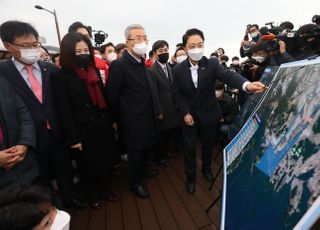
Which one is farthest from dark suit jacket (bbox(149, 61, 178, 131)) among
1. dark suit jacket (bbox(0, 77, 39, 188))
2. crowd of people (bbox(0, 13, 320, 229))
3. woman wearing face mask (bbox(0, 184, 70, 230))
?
woman wearing face mask (bbox(0, 184, 70, 230))

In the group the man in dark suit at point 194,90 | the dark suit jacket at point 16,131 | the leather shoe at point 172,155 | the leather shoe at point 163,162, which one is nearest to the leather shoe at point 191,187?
the man in dark suit at point 194,90

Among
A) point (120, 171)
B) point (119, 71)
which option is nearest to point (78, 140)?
point (119, 71)

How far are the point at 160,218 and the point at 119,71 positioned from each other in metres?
1.64

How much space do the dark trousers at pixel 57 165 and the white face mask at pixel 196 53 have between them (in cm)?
171

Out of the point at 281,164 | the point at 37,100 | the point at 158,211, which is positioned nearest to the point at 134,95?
the point at 37,100

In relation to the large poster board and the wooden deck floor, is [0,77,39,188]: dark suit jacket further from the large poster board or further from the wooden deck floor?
the large poster board

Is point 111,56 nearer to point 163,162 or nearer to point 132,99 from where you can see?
point 132,99

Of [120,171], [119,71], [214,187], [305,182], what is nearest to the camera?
[305,182]

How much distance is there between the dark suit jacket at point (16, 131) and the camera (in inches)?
67.7

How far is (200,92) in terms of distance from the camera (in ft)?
8.55

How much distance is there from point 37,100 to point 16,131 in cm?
37

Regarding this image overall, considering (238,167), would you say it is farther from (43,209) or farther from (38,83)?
(38,83)

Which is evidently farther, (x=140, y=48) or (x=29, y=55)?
(x=140, y=48)

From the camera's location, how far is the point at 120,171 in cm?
349
